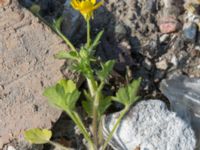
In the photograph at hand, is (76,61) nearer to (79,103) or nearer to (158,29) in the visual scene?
(79,103)

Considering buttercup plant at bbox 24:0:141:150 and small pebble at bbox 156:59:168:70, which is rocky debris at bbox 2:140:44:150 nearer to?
buttercup plant at bbox 24:0:141:150

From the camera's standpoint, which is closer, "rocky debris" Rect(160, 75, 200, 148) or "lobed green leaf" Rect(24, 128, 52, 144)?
"lobed green leaf" Rect(24, 128, 52, 144)

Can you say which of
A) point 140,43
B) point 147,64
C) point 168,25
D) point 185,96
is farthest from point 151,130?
point 168,25

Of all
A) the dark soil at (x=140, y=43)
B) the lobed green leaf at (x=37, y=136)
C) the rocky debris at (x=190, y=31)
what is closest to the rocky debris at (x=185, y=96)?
the dark soil at (x=140, y=43)

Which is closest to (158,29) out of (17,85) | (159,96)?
(159,96)

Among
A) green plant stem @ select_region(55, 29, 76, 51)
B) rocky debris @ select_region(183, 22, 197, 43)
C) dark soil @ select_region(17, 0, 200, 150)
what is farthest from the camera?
rocky debris @ select_region(183, 22, 197, 43)

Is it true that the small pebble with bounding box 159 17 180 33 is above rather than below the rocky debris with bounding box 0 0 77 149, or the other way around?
below

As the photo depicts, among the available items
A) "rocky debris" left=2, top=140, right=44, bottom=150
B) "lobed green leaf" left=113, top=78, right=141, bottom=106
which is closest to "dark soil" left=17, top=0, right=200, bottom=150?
"lobed green leaf" left=113, top=78, right=141, bottom=106

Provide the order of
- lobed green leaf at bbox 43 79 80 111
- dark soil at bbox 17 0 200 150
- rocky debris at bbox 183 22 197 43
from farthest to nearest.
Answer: rocky debris at bbox 183 22 197 43 → dark soil at bbox 17 0 200 150 → lobed green leaf at bbox 43 79 80 111
